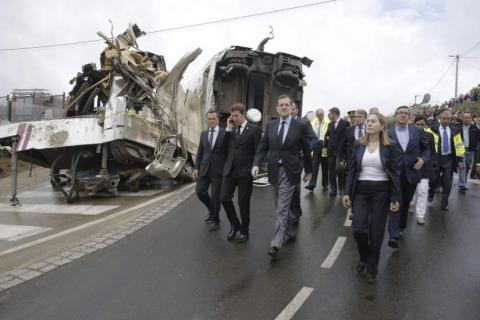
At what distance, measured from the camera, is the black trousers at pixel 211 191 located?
591cm

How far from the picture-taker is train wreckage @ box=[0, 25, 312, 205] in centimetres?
866

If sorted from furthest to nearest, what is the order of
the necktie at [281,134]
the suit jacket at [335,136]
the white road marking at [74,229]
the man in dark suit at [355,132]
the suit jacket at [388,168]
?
the suit jacket at [335,136], the man in dark suit at [355,132], the white road marking at [74,229], the necktie at [281,134], the suit jacket at [388,168]

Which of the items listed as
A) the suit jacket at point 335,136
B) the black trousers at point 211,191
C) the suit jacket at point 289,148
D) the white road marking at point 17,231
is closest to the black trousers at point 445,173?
the suit jacket at point 335,136

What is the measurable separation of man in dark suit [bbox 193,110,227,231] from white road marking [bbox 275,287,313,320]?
2318mm

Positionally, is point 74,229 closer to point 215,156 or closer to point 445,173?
point 215,156

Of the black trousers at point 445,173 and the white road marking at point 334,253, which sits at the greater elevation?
the black trousers at point 445,173

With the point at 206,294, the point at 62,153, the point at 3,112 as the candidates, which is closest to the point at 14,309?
the point at 206,294

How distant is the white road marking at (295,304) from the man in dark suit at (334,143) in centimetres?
429

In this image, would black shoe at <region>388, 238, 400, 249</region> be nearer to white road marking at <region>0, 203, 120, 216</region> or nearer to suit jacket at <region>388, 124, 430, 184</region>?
suit jacket at <region>388, 124, 430, 184</region>

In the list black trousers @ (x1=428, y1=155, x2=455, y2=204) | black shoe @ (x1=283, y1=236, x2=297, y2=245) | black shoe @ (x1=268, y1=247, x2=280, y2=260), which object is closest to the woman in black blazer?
black shoe @ (x1=268, y1=247, x2=280, y2=260)

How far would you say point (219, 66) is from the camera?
476 inches

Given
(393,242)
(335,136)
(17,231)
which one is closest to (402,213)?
(393,242)

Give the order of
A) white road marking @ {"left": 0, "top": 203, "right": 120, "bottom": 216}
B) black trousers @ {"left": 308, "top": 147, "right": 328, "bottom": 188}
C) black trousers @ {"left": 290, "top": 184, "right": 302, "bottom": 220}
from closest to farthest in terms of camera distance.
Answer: black trousers @ {"left": 290, "top": 184, "right": 302, "bottom": 220}
white road marking @ {"left": 0, "top": 203, "right": 120, "bottom": 216}
black trousers @ {"left": 308, "top": 147, "right": 328, "bottom": 188}

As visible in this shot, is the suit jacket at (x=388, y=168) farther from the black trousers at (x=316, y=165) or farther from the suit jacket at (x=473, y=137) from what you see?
the suit jacket at (x=473, y=137)
